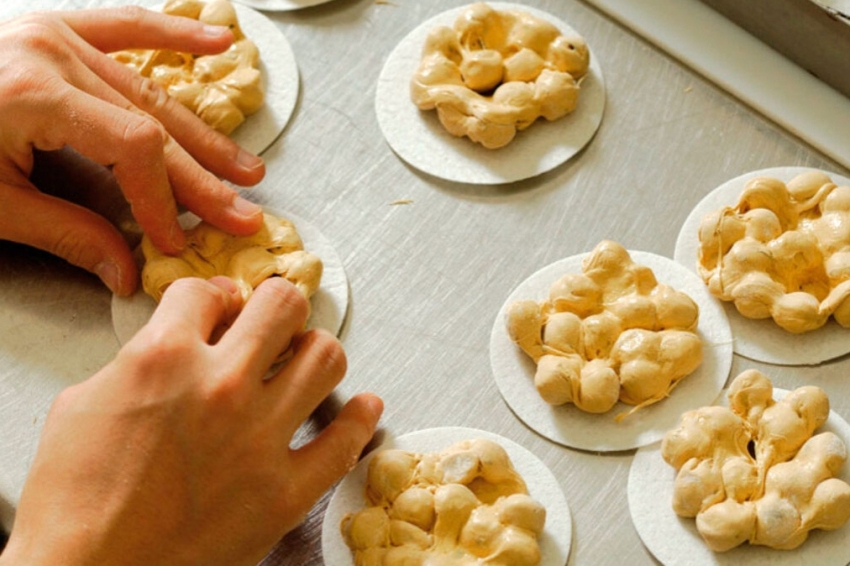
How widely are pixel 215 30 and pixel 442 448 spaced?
0.92 metres

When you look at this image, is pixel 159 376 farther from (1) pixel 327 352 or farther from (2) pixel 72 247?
(2) pixel 72 247

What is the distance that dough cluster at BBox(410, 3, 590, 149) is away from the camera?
2.00m

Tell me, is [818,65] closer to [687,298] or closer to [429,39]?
[687,298]

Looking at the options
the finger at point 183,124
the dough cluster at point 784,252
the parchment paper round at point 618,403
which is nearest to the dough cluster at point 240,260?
the finger at point 183,124

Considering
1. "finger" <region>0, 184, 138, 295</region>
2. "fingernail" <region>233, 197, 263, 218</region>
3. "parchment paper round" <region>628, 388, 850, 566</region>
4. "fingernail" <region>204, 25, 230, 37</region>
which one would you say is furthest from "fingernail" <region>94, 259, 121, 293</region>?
"parchment paper round" <region>628, 388, 850, 566</region>

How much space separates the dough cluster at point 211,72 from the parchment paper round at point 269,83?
0.9 inches

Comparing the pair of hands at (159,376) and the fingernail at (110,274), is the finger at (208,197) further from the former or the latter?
the fingernail at (110,274)

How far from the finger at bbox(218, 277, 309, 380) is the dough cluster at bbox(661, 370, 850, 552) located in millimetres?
602

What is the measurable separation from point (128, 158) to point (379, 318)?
503mm

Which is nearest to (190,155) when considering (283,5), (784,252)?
(283,5)

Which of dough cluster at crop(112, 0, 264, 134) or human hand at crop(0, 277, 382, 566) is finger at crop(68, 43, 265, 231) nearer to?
dough cluster at crop(112, 0, 264, 134)

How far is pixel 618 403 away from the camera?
175cm

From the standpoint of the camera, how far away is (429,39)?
6.89ft

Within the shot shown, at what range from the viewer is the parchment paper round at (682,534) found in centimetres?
158
